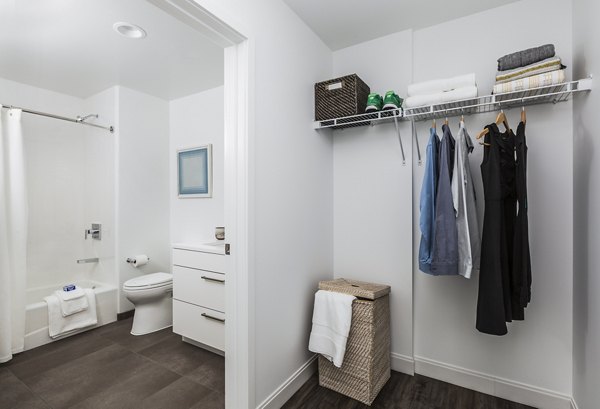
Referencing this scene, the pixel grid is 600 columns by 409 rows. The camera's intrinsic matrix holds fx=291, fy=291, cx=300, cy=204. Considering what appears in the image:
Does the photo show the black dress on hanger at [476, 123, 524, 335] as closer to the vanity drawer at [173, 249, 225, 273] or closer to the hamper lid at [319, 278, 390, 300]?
the hamper lid at [319, 278, 390, 300]

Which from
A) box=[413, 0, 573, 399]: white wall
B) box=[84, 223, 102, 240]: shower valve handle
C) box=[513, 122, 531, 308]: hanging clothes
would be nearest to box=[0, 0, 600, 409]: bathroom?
box=[413, 0, 573, 399]: white wall

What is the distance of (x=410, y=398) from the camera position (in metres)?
1.74

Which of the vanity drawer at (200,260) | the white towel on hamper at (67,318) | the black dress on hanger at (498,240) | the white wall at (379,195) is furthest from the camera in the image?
the white towel on hamper at (67,318)

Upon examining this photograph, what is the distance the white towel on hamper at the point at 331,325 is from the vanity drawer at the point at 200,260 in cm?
82

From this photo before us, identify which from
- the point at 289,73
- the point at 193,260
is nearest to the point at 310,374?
the point at 193,260

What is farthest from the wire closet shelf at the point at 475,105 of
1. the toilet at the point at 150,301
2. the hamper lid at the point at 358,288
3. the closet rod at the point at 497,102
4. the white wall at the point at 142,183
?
the white wall at the point at 142,183

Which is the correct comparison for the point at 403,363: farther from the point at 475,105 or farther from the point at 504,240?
the point at 475,105

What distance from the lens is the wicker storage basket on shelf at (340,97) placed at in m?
1.89

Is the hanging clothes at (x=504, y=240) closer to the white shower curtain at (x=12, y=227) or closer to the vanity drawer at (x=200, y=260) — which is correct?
the vanity drawer at (x=200, y=260)

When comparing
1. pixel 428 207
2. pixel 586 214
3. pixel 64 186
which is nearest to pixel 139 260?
pixel 64 186

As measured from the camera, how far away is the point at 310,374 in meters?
1.99

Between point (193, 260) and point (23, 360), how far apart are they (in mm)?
1471

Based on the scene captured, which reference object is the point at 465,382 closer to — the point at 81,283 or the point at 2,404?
the point at 2,404

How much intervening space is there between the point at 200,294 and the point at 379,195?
5.30 ft
